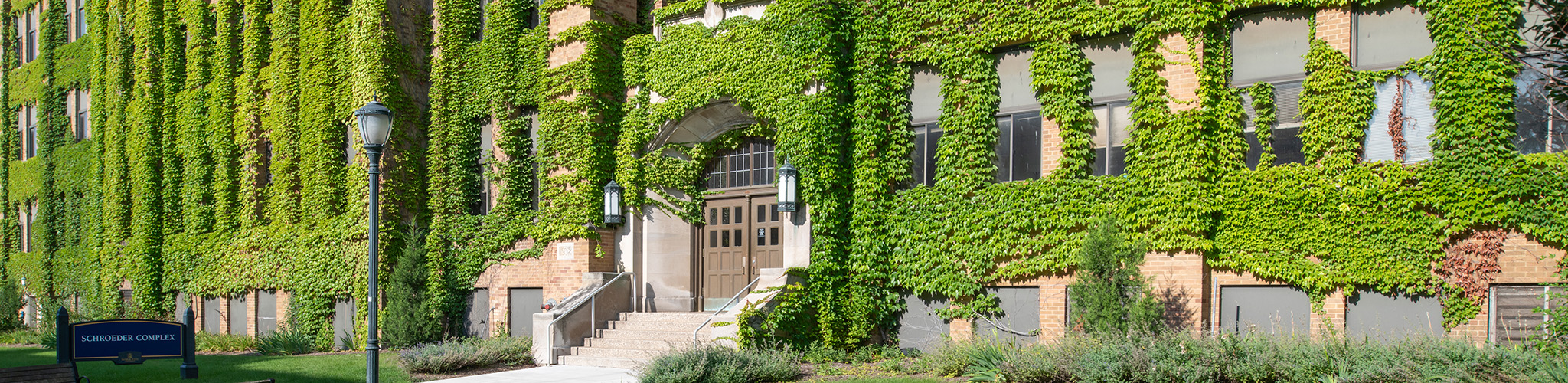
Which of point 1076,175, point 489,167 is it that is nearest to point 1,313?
point 489,167

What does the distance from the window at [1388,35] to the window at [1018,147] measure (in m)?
3.98

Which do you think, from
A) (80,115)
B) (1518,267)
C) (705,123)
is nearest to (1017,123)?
(705,123)

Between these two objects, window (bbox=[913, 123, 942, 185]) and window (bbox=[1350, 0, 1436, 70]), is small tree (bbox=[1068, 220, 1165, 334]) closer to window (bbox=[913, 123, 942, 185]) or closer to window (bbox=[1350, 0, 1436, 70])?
window (bbox=[913, 123, 942, 185])

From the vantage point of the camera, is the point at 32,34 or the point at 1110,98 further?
the point at 32,34

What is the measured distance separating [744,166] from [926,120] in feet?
12.5

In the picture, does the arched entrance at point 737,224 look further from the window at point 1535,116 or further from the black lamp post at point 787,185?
the window at point 1535,116

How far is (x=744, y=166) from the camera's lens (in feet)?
60.6

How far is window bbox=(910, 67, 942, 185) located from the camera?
1583 cm

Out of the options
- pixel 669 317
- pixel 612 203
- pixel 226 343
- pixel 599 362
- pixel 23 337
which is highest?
pixel 612 203

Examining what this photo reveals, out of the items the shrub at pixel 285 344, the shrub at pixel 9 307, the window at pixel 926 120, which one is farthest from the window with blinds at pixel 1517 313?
the shrub at pixel 9 307

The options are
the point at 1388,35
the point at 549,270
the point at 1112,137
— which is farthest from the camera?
the point at 549,270

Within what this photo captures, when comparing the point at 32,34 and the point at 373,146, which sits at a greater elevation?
the point at 32,34

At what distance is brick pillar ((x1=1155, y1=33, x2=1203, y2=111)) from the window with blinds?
12.7ft

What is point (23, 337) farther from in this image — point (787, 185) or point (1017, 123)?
point (1017, 123)
